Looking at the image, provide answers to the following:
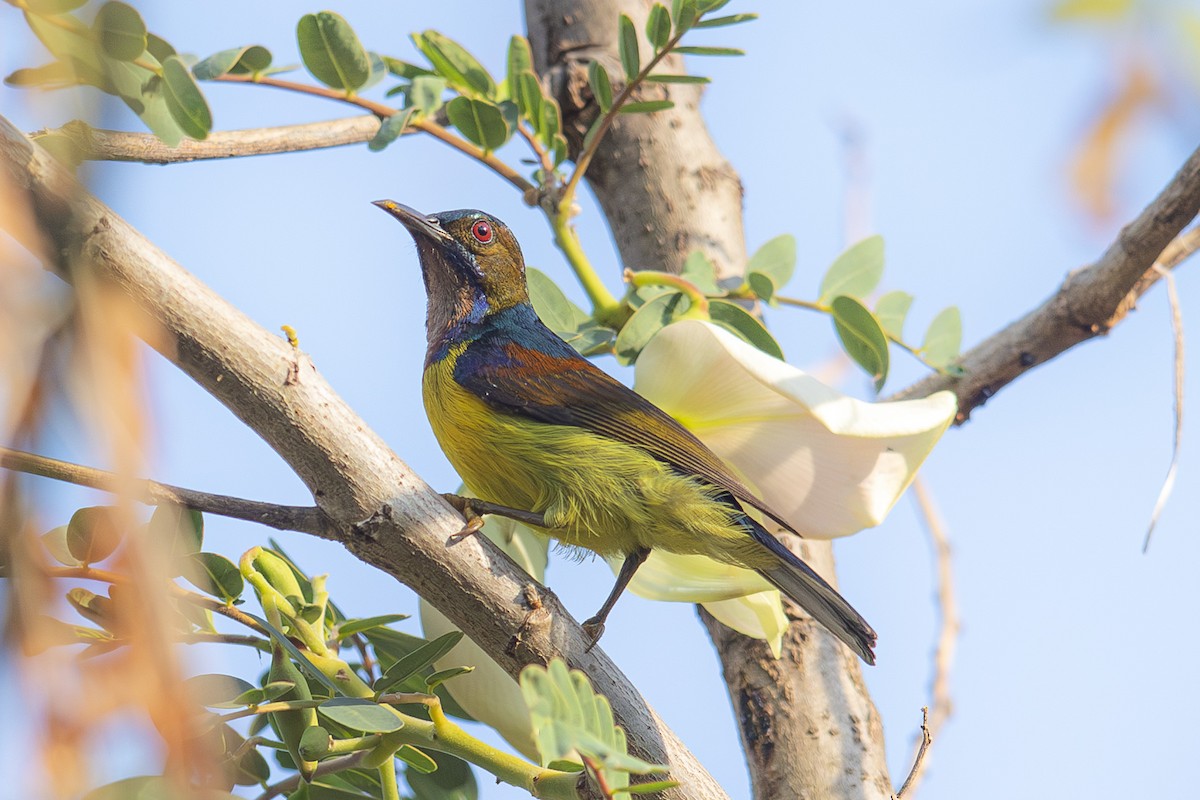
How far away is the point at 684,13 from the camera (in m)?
2.54

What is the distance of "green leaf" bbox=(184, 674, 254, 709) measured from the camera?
1.64m

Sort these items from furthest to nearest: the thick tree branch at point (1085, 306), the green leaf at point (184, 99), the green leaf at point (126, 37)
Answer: the thick tree branch at point (1085, 306) < the green leaf at point (184, 99) < the green leaf at point (126, 37)

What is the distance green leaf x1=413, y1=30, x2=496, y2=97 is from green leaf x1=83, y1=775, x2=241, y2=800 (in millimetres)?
2323

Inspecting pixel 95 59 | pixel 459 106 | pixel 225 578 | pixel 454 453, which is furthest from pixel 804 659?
pixel 95 59

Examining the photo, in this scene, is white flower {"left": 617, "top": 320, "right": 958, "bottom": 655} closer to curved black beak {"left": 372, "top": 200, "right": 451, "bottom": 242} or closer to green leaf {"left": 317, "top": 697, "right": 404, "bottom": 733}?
green leaf {"left": 317, "top": 697, "right": 404, "bottom": 733}

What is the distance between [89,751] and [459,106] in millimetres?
2346

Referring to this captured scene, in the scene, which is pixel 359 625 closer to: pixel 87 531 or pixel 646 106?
pixel 87 531

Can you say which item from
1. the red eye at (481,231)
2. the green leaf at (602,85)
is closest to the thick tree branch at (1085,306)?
the green leaf at (602,85)

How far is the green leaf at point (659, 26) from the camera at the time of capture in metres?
2.55

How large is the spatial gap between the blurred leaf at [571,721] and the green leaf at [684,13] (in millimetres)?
1640

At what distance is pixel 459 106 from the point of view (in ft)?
8.80

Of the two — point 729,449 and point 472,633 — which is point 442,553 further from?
point 729,449

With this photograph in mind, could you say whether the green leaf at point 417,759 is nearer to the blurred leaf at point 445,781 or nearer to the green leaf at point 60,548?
the blurred leaf at point 445,781

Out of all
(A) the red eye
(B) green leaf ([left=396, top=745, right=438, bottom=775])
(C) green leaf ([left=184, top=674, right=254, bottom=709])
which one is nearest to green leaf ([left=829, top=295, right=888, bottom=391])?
(A) the red eye
